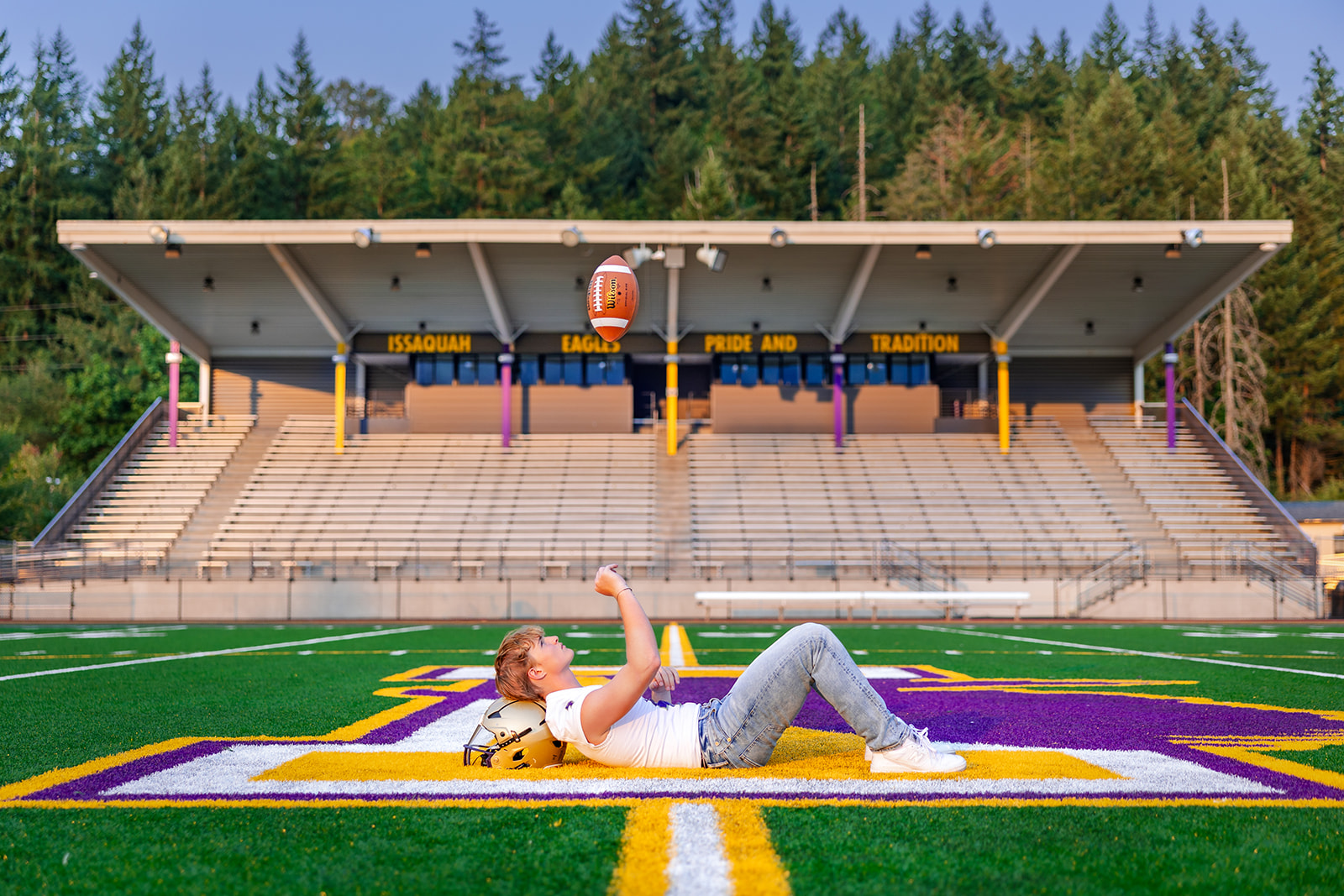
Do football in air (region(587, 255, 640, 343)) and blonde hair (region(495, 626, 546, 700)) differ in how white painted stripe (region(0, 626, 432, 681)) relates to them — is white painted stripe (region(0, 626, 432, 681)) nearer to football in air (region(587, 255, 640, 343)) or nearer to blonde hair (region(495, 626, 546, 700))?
football in air (region(587, 255, 640, 343))

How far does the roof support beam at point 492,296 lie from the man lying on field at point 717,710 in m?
22.8

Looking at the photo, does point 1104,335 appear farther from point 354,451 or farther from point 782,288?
point 354,451

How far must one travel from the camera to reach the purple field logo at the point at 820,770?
3.72 meters

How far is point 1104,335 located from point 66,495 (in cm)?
3627

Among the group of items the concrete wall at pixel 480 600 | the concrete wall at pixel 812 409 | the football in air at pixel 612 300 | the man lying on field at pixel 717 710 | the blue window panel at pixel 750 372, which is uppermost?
the blue window panel at pixel 750 372

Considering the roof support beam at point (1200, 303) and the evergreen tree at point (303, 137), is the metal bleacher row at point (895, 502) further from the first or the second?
the evergreen tree at point (303, 137)

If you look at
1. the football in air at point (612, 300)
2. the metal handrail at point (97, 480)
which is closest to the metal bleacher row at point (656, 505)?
the metal handrail at point (97, 480)

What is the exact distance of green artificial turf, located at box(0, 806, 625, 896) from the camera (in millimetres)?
2738

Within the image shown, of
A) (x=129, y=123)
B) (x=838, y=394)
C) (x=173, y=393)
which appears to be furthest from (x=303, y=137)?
(x=838, y=394)

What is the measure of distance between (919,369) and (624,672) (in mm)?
29368

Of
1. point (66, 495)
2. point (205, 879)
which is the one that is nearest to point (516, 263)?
point (66, 495)

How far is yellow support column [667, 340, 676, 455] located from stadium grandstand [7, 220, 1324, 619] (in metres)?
0.19

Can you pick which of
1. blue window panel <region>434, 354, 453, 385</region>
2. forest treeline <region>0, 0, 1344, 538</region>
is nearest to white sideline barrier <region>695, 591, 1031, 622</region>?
blue window panel <region>434, 354, 453, 385</region>

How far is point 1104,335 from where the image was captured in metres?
32.2
